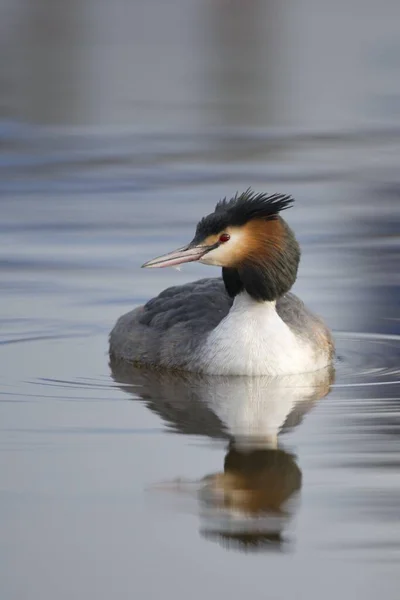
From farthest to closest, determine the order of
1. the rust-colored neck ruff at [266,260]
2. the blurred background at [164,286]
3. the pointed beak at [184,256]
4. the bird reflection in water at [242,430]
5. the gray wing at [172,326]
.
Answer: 1. the gray wing at [172,326]
2. the rust-colored neck ruff at [266,260]
3. the pointed beak at [184,256]
4. the bird reflection in water at [242,430]
5. the blurred background at [164,286]

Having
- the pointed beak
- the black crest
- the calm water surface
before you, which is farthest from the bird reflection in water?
the black crest

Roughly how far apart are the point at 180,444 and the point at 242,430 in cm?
51

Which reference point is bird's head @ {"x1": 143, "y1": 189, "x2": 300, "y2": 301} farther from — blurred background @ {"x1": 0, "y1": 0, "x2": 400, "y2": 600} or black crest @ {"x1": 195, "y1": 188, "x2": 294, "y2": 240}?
blurred background @ {"x1": 0, "y1": 0, "x2": 400, "y2": 600}

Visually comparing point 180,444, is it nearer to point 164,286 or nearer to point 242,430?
point 242,430

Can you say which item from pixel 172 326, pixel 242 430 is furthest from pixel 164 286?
pixel 242 430

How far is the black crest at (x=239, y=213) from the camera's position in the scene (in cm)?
1060

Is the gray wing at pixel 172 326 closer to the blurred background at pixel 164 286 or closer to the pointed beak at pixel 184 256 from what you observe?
the blurred background at pixel 164 286

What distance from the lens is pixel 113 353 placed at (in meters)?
11.3

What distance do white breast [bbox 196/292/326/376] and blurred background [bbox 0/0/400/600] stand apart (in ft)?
1.22

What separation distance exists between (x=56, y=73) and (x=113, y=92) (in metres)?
2.21

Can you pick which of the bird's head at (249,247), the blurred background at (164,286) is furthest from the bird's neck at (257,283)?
the blurred background at (164,286)

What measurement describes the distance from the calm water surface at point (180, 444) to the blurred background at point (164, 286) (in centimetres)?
2

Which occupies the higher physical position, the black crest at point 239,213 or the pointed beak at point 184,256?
the black crest at point 239,213

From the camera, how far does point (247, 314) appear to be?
10.8m
